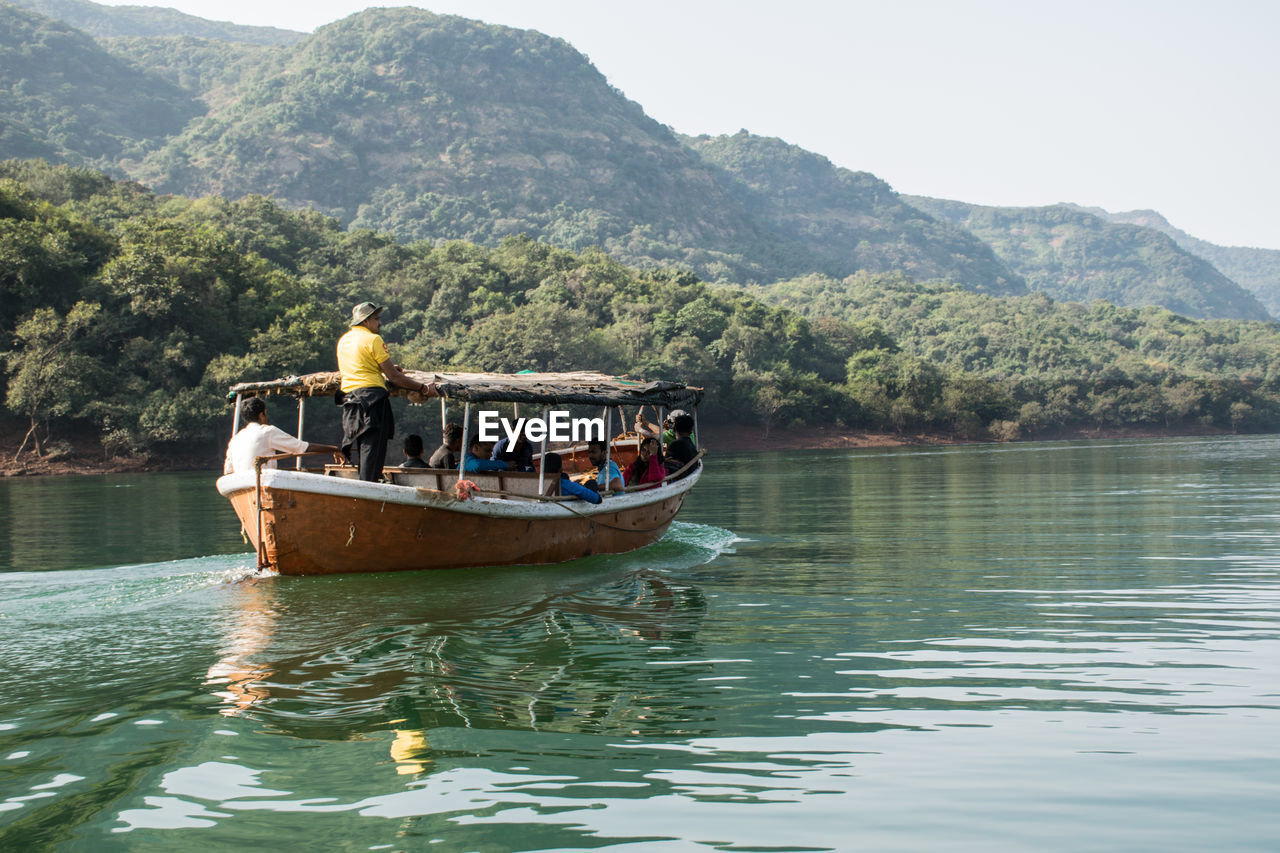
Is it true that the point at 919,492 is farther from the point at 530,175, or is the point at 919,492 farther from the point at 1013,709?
the point at 530,175

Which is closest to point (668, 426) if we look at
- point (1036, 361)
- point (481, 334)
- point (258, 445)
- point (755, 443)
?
point (258, 445)

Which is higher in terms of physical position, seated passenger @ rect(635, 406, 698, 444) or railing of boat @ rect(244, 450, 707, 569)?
seated passenger @ rect(635, 406, 698, 444)

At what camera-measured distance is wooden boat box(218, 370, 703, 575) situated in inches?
437

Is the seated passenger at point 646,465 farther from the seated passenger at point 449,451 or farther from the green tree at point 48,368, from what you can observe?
the green tree at point 48,368

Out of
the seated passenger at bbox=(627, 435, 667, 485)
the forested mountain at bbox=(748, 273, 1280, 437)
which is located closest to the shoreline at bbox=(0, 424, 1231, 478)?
the forested mountain at bbox=(748, 273, 1280, 437)

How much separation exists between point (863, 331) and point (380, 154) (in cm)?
11835

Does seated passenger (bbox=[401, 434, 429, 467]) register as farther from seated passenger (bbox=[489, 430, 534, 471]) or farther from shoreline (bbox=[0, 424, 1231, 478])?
shoreline (bbox=[0, 424, 1231, 478])

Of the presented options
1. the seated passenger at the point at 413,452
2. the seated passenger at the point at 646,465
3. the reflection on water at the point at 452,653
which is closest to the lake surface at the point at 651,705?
the reflection on water at the point at 452,653

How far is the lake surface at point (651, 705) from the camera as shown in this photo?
4801mm

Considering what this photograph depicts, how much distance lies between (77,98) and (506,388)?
181 m

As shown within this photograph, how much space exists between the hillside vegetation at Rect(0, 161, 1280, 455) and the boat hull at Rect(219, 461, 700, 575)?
3490cm

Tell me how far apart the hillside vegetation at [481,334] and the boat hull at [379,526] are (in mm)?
34904

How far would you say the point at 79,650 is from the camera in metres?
8.37

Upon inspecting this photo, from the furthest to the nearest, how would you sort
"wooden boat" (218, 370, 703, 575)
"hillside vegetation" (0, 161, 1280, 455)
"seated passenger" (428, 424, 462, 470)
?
1. "hillside vegetation" (0, 161, 1280, 455)
2. "seated passenger" (428, 424, 462, 470)
3. "wooden boat" (218, 370, 703, 575)
